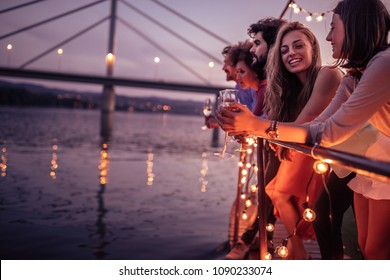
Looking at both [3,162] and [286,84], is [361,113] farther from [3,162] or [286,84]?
[3,162]

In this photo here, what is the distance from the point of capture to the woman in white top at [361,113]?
1.26 m

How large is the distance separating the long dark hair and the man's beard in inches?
54.5

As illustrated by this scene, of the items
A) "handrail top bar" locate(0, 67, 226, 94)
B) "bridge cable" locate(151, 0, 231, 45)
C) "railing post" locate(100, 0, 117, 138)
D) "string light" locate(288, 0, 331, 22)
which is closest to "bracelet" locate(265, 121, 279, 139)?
"string light" locate(288, 0, 331, 22)

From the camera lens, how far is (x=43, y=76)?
109ft

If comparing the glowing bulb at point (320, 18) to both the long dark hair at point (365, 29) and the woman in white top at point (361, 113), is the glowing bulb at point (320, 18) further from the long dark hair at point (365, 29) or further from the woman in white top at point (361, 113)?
the long dark hair at point (365, 29)

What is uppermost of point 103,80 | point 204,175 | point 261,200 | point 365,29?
point 103,80

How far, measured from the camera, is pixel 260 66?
2.86 m

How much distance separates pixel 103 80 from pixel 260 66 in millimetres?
34697

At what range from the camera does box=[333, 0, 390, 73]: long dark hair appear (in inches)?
54.9

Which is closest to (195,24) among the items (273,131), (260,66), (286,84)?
(260,66)

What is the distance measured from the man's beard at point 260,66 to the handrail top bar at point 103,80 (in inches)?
1176

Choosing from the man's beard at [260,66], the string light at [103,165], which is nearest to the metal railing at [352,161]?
the man's beard at [260,66]

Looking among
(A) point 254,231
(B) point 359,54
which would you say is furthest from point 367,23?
(A) point 254,231
